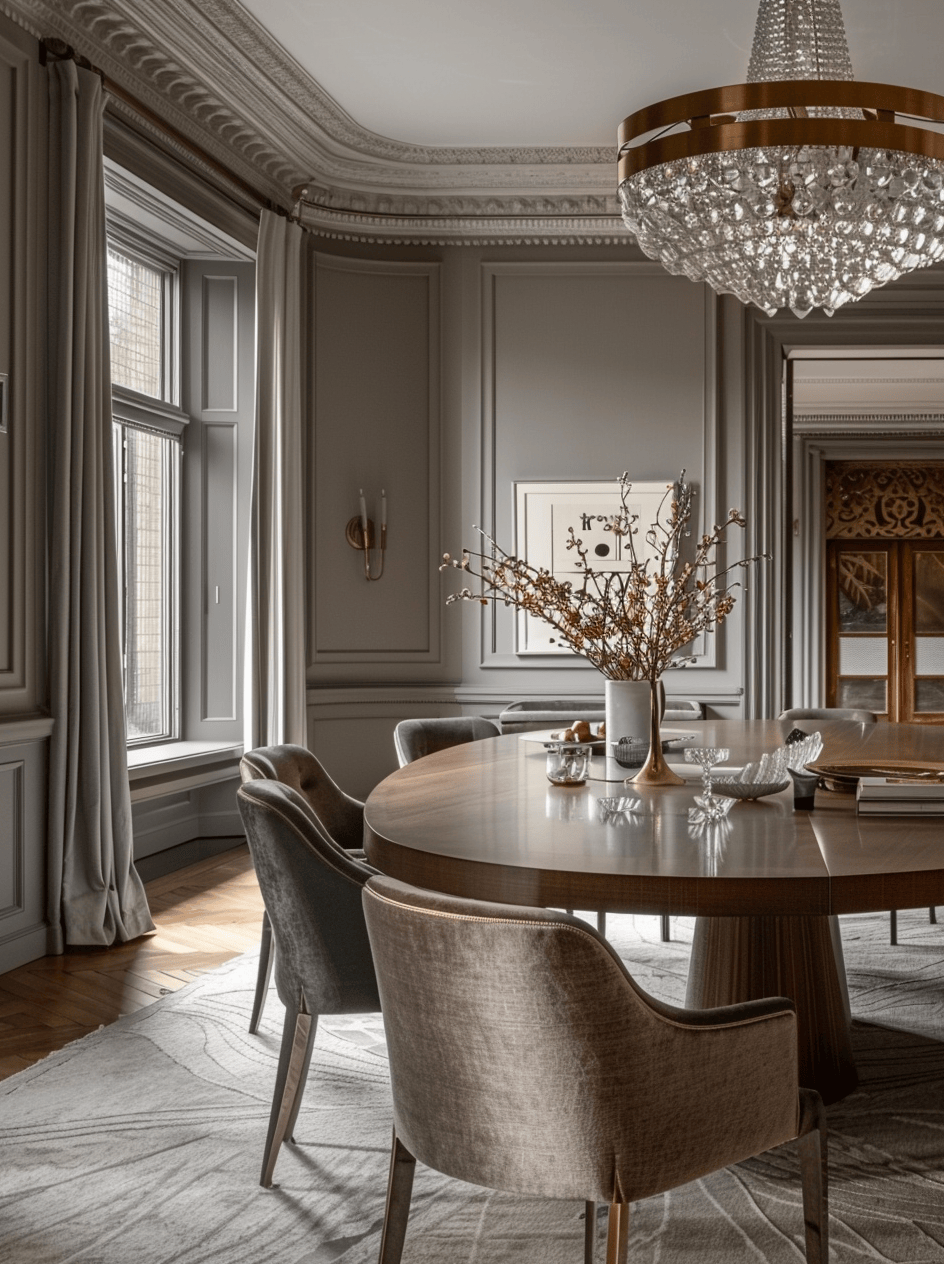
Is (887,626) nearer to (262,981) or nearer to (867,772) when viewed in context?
(867,772)

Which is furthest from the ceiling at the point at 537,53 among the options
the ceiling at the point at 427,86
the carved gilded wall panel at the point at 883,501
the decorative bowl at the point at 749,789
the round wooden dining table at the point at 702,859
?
the carved gilded wall panel at the point at 883,501

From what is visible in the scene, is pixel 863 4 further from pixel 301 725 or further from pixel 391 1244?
pixel 391 1244

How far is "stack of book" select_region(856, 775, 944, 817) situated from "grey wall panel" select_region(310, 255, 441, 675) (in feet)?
12.0

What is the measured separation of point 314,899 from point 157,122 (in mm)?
3436

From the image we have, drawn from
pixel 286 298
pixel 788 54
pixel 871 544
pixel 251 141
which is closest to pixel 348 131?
pixel 251 141

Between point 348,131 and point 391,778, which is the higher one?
point 348,131

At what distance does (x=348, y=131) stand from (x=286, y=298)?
770 millimetres

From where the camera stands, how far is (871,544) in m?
10.6

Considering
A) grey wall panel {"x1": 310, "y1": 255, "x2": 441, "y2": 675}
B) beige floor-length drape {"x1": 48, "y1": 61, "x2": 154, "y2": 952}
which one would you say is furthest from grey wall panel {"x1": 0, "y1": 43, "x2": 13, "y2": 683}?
→ grey wall panel {"x1": 310, "y1": 255, "x2": 441, "y2": 675}

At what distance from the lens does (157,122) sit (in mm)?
4289

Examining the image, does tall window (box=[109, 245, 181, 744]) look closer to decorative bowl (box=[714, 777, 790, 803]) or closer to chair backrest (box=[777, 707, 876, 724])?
chair backrest (box=[777, 707, 876, 724])

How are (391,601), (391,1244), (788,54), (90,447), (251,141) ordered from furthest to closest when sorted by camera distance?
(391,601) → (251,141) → (90,447) → (788,54) → (391,1244)

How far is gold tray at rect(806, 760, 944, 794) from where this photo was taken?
2.29m

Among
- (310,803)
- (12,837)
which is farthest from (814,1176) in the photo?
(12,837)
